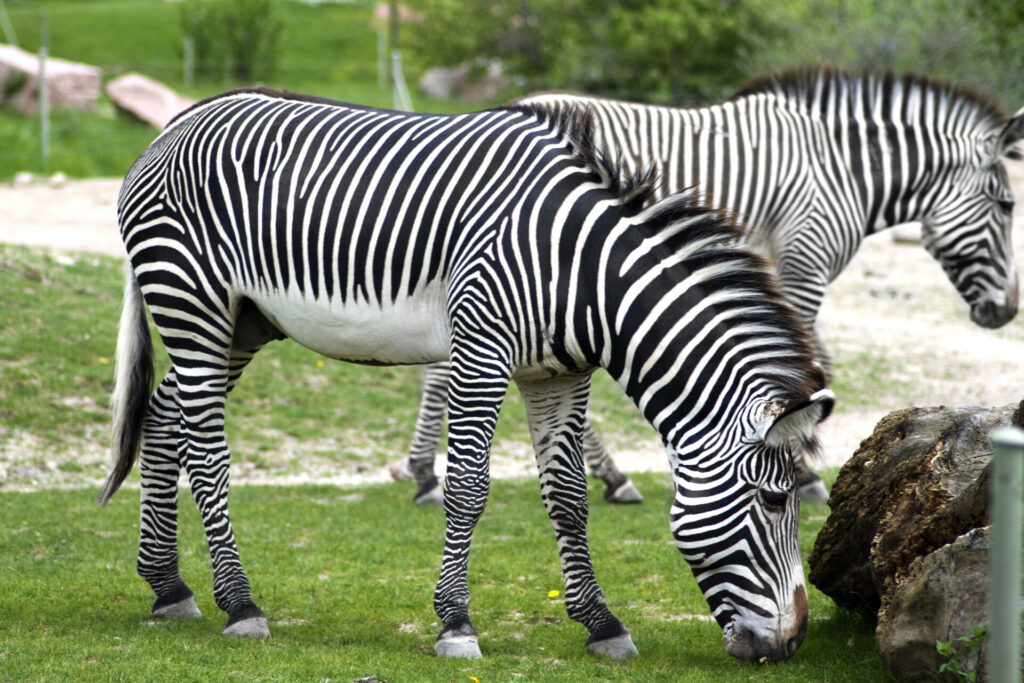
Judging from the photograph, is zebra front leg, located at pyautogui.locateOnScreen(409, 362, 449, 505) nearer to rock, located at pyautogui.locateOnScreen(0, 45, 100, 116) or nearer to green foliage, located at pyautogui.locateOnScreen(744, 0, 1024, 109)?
green foliage, located at pyautogui.locateOnScreen(744, 0, 1024, 109)

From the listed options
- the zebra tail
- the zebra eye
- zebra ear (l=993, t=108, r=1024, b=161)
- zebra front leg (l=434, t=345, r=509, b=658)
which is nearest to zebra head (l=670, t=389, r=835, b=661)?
the zebra eye

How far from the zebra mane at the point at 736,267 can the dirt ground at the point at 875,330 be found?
15.8 feet

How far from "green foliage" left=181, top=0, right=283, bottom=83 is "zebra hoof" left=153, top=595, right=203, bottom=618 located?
31554 millimetres

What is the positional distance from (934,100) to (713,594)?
5437mm

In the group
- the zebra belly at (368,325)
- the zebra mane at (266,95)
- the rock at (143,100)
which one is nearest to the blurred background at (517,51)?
the rock at (143,100)

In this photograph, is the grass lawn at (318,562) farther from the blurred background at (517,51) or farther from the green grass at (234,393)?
the blurred background at (517,51)

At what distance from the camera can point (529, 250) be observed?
4.75m

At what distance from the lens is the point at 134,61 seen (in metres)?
39.2

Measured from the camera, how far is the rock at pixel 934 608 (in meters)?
3.89

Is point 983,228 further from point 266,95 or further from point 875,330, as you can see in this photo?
point 875,330

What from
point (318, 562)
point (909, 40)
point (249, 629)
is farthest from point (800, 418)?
point (909, 40)

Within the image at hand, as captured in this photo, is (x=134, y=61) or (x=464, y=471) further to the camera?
(x=134, y=61)

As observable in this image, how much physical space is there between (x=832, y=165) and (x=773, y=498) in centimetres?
449

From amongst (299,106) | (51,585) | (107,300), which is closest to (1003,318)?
(299,106)
